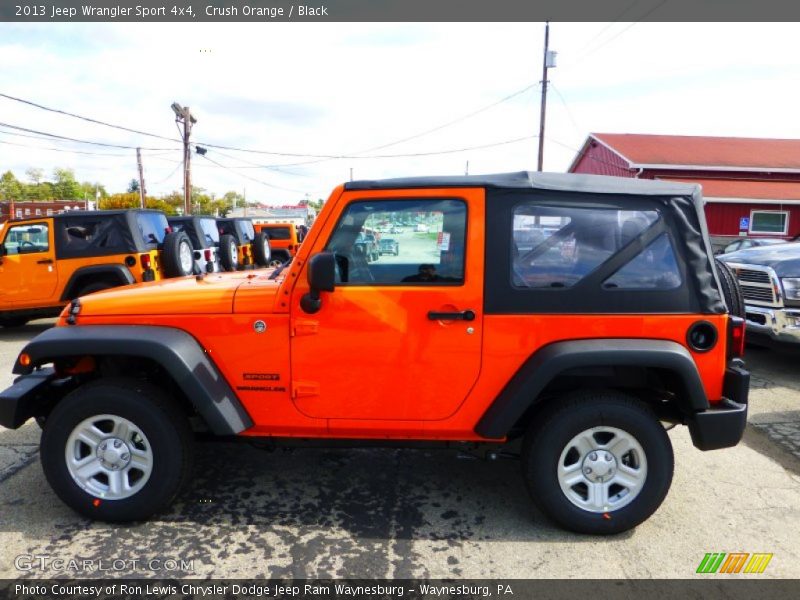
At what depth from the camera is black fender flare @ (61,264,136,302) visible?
8.44 m

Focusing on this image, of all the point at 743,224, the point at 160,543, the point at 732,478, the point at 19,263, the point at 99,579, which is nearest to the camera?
the point at 99,579

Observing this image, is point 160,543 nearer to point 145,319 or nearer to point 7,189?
point 145,319

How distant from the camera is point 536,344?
2.96m

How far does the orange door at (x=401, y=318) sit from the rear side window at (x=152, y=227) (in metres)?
6.90

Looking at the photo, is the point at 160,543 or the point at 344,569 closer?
the point at 344,569

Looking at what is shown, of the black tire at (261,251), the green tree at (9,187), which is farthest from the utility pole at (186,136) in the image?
the green tree at (9,187)

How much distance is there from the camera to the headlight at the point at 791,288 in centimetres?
598

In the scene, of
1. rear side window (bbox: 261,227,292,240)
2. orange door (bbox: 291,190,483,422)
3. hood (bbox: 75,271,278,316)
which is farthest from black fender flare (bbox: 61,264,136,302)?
rear side window (bbox: 261,227,292,240)

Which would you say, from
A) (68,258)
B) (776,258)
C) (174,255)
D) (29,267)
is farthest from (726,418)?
(29,267)

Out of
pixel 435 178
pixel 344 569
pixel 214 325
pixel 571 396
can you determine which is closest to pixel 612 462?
pixel 571 396

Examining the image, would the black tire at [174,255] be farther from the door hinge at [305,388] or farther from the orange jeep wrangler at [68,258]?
the door hinge at [305,388]

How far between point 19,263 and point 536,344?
875cm

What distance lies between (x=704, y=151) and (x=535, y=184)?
27694 mm

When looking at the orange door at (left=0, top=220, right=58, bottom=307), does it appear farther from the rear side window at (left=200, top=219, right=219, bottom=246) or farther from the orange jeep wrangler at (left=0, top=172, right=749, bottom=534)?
the orange jeep wrangler at (left=0, top=172, right=749, bottom=534)
